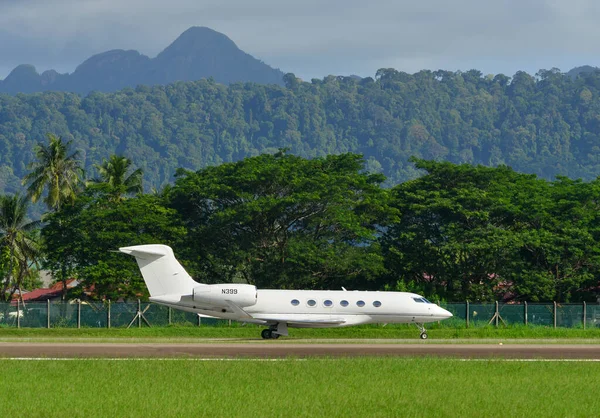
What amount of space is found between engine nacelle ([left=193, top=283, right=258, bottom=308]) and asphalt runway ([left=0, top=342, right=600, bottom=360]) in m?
3.13

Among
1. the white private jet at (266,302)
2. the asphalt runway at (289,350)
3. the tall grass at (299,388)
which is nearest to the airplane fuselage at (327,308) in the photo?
the white private jet at (266,302)

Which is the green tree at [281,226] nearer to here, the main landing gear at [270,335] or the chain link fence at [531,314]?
the chain link fence at [531,314]

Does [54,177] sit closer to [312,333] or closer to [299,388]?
[312,333]

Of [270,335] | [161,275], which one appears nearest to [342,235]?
[270,335]

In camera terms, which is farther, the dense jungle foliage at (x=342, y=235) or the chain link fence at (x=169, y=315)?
the dense jungle foliage at (x=342, y=235)

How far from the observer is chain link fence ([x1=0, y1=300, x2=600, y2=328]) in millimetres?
54875

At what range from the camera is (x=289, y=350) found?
37.4 metres

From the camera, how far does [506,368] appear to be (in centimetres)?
2917

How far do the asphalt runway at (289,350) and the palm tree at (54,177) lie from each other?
41.2m

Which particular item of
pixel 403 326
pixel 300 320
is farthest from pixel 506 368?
pixel 403 326

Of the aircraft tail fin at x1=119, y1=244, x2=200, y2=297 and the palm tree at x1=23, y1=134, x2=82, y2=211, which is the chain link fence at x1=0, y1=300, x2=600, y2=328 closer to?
the aircraft tail fin at x1=119, y1=244, x2=200, y2=297

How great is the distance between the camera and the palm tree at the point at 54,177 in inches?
3231

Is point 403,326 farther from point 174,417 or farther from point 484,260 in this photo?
point 174,417

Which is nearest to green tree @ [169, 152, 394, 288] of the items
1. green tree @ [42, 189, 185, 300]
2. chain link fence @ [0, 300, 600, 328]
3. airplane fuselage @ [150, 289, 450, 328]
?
green tree @ [42, 189, 185, 300]
